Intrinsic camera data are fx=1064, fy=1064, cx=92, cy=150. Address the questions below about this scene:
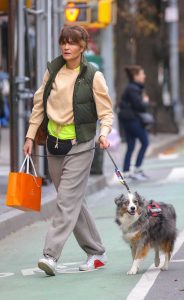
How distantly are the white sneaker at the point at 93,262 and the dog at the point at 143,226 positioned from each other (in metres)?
0.43

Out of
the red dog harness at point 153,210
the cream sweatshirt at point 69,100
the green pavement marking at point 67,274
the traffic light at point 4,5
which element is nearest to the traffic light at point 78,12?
the traffic light at point 4,5

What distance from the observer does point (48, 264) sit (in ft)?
27.0

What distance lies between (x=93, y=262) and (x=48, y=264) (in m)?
0.59

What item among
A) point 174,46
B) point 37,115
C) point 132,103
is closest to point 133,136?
point 132,103

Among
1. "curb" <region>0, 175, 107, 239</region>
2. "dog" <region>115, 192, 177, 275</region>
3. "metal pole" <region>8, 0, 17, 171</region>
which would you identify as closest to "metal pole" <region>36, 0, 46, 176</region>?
"metal pole" <region>8, 0, 17, 171</region>

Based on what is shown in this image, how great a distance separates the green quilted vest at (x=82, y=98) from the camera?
27.3 feet

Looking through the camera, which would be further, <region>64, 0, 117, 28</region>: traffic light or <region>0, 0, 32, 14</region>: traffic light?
<region>64, 0, 117, 28</region>: traffic light

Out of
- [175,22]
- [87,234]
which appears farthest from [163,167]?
[175,22]

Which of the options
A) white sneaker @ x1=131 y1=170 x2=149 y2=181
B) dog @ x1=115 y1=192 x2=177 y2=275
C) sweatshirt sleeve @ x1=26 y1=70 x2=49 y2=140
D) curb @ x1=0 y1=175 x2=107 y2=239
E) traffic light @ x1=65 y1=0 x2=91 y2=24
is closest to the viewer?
dog @ x1=115 y1=192 x2=177 y2=275

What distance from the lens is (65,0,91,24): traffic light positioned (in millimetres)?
21406

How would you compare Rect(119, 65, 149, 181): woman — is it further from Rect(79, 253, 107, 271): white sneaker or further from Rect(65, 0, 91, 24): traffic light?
Rect(79, 253, 107, 271): white sneaker

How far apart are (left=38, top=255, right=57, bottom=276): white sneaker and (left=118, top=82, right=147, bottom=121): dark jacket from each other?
9805 mm

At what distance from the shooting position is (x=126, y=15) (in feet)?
106

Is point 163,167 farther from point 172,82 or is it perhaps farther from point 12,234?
point 172,82
